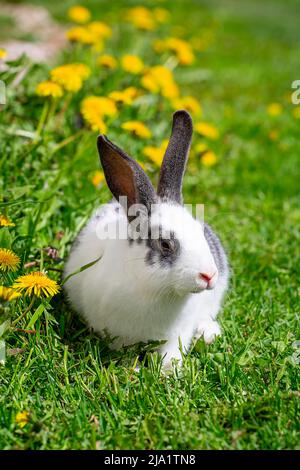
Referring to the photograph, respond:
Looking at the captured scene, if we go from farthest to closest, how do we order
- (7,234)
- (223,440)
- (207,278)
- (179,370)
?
(7,234) < (179,370) < (207,278) < (223,440)

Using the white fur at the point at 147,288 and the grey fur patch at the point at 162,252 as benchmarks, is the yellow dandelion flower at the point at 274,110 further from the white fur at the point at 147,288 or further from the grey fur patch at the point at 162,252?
the grey fur patch at the point at 162,252

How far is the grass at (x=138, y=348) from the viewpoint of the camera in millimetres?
2377

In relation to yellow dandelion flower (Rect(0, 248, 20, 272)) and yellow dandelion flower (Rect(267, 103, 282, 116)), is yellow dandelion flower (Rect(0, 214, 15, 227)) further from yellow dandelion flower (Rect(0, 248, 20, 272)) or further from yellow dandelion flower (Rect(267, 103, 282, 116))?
yellow dandelion flower (Rect(267, 103, 282, 116))

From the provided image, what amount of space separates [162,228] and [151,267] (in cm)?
16

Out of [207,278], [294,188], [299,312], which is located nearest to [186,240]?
[207,278]

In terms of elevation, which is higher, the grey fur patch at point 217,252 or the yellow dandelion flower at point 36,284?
the grey fur patch at point 217,252

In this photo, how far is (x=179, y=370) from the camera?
2756 mm

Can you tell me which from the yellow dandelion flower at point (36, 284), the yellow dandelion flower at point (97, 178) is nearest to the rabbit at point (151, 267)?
the yellow dandelion flower at point (36, 284)

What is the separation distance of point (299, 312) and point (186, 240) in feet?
3.11

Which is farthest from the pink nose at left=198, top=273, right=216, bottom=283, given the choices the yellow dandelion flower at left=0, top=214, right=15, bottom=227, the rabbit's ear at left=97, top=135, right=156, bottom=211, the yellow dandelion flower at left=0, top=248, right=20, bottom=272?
the yellow dandelion flower at left=0, top=214, right=15, bottom=227

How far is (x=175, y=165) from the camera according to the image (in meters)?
2.88

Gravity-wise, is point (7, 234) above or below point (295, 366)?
above

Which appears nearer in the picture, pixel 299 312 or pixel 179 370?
pixel 179 370

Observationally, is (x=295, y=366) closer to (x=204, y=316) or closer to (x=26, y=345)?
(x=204, y=316)
